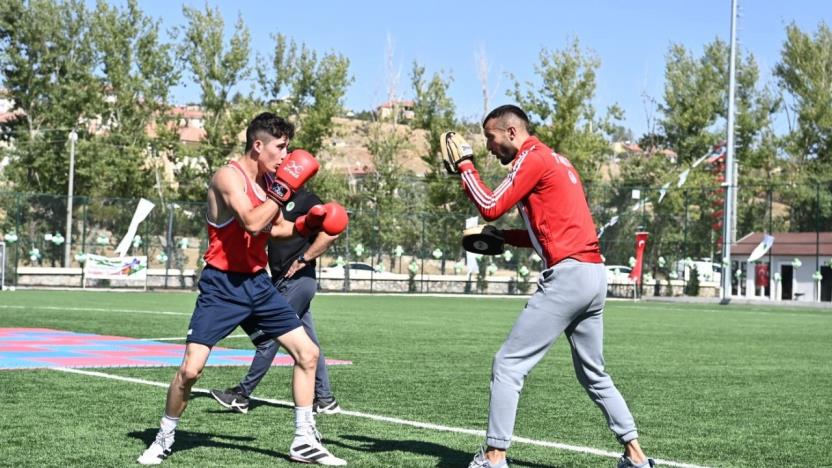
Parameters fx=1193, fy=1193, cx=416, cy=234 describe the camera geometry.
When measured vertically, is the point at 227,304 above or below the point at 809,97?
below

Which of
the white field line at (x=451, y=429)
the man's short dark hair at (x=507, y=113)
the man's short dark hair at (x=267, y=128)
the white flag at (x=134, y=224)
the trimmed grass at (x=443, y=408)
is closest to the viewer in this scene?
the man's short dark hair at (x=507, y=113)

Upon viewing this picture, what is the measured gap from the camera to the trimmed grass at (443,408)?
7340mm

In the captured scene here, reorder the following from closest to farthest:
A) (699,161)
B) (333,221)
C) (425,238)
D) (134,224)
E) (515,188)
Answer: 1. (515,188)
2. (333,221)
3. (134,224)
4. (425,238)
5. (699,161)

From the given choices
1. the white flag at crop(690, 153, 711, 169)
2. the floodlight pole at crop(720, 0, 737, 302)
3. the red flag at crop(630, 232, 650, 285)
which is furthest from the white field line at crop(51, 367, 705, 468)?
the white flag at crop(690, 153, 711, 169)

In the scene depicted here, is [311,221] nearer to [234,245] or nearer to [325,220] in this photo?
[325,220]

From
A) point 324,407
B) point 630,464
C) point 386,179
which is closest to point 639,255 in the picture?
point 386,179

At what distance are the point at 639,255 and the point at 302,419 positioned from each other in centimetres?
4166

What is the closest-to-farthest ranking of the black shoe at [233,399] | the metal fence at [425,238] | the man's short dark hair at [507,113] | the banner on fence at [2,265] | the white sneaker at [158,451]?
1. the man's short dark hair at [507,113]
2. the white sneaker at [158,451]
3. the black shoe at [233,399]
4. the banner on fence at [2,265]
5. the metal fence at [425,238]

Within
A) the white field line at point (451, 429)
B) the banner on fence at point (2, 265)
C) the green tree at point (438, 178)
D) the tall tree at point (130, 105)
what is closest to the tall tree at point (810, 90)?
the green tree at point (438, 178)

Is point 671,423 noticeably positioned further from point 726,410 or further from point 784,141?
point 784,141

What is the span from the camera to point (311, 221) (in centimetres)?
694

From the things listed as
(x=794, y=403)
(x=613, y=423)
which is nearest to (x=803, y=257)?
(x=794, y=403)

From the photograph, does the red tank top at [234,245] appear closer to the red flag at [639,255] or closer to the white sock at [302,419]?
the white sock at [302,419]

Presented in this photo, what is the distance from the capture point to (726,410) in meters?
10.1
